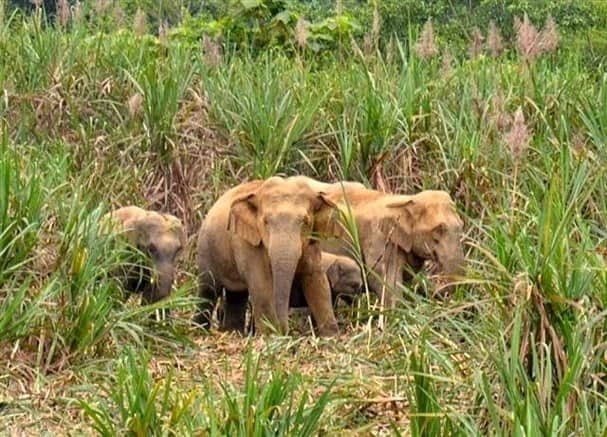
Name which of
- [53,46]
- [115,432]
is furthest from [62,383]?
[53,46]

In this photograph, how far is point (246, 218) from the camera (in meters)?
8.46

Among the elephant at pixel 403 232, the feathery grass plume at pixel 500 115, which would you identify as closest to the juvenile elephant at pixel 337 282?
the elephant at pixel 403 232

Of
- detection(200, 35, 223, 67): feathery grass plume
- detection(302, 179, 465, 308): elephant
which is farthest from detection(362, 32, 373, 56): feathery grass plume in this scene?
detection(302, 179, 465, 308): elephant

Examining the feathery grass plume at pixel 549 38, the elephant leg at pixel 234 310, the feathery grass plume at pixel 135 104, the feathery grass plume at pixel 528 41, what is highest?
the feathery grass plume at pixel 528 41

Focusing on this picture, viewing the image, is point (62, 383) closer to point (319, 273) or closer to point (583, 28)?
point (319, 273)

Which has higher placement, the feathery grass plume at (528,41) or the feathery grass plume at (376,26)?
the feathery grass plume at (528,41)

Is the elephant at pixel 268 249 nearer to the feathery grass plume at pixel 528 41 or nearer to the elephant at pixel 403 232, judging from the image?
the elephant at pixel 403 232

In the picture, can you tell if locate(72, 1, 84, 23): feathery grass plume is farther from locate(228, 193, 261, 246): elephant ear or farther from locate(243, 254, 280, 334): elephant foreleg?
locate(243, 254, 280, 334): elephant foreleg

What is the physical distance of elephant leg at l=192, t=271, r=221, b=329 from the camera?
30.0 feet

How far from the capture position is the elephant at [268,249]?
8125mm

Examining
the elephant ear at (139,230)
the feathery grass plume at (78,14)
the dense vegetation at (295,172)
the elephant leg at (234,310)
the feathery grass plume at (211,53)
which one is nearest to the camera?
the dense vegetation at (295,172)

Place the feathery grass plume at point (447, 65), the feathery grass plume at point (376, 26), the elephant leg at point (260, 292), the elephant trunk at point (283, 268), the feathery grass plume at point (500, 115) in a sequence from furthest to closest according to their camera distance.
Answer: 1. the feathery grass plume at point (447, 65)
2. the feathery grass plume at point (376, 26)
3. the feathery grass plume at point (500, 115)
4. the elephant leg at point (260, 292)
5. the elephant trunk at point (283, 268)

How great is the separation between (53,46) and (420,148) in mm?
2832

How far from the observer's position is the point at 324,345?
7488mm
